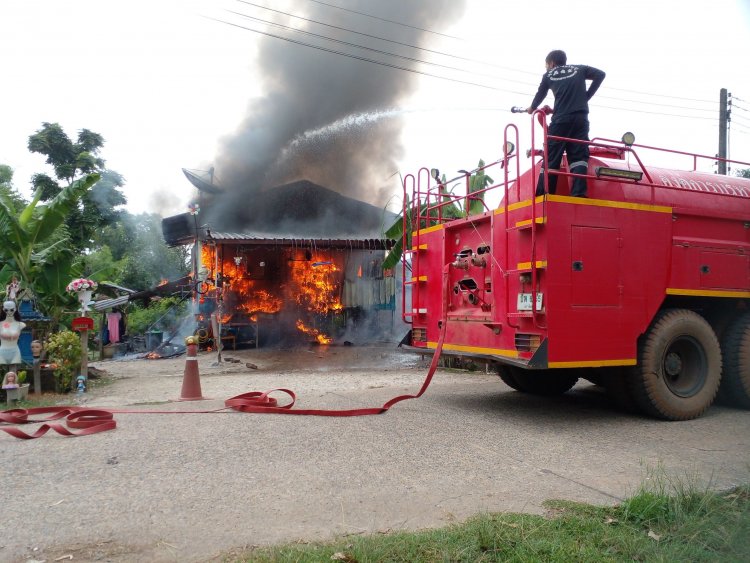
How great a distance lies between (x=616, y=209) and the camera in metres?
5.85

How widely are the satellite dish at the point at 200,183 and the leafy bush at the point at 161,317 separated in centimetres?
379

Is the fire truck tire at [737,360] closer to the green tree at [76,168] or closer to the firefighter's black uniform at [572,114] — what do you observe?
the firefighter's black uniform at [572,114]

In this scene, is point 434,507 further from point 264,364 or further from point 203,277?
point 203,277

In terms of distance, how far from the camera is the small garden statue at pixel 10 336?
8117mm

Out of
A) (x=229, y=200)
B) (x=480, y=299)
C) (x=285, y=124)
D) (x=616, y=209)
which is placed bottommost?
(x=480, y=299)

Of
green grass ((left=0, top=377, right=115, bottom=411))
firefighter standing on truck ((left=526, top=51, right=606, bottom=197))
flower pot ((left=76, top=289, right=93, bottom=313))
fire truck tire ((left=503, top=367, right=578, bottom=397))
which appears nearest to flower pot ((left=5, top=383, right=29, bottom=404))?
green grass ((left=0, top=377, right=115, bottom=411))

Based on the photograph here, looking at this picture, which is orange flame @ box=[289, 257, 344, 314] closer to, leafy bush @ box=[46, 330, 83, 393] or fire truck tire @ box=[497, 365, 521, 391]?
leafy bush @ box=[46, 330, 83, 393]

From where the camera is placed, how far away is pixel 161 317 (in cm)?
1802

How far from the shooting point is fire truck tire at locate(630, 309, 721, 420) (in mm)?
5914

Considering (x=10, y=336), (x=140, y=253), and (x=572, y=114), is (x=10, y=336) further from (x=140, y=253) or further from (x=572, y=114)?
(x=140, y=253)

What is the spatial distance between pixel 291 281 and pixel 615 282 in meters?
12.7

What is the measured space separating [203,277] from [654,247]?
1302cm

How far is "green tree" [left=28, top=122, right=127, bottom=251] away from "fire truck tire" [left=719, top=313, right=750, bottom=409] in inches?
851

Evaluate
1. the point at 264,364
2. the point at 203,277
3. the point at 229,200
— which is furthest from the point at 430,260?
the point at 229,200
